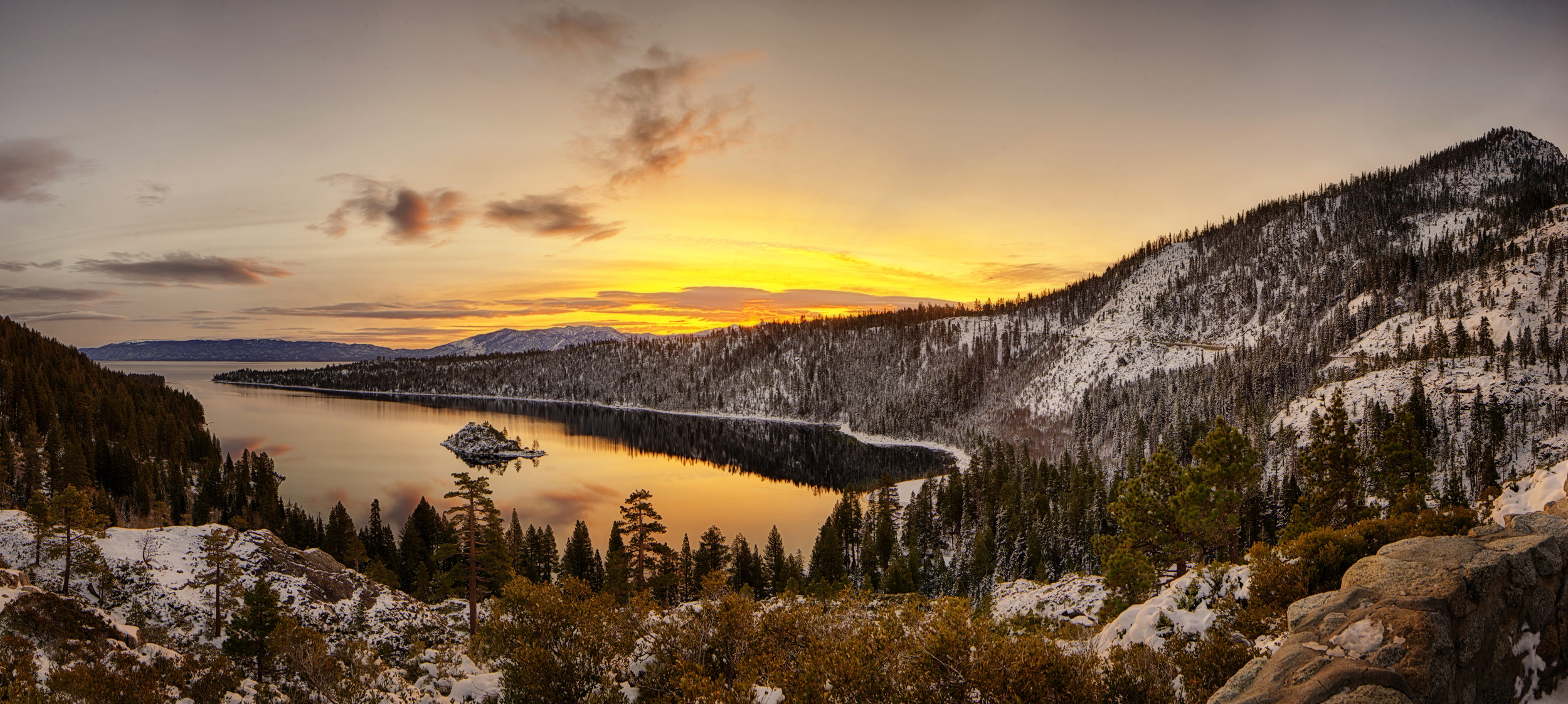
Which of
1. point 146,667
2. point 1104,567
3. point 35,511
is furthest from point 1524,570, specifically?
point 35,511

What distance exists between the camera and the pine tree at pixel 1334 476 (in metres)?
36.2

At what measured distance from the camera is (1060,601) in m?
50.2

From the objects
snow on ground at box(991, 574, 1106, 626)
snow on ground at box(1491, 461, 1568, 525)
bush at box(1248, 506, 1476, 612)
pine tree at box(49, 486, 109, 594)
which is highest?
snow on ground at box(1491, 461, 1568, 525)

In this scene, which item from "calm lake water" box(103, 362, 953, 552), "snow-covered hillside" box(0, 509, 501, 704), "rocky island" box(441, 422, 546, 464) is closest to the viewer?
"snow-covered hillside" box(0, 509, 501, 704)

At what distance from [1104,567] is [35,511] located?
229 feet

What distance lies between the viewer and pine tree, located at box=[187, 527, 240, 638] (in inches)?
1801

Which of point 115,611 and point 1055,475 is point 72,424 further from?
point 1055,475

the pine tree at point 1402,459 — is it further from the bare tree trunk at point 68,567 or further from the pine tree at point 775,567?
the bare tree trunk at point 68,567

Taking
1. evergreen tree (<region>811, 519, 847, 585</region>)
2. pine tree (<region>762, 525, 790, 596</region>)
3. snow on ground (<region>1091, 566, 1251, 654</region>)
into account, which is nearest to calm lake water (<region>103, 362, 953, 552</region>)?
evergreen tree (<region>811, 519, 847, 585</region>)

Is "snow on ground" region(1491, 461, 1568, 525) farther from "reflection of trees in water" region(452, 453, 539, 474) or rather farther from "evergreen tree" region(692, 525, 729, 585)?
"reflection of trees in water" region(452, 453, 539, 474)

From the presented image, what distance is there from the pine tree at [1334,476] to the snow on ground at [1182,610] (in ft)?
52.0

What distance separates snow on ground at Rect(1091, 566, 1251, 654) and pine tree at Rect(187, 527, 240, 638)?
5638 cm

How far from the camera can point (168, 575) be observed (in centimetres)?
4891

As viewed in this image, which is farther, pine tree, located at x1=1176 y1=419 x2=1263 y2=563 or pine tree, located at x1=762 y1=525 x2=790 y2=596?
pine tree, located at x1=762 y1=525 x2=790 y2=596
